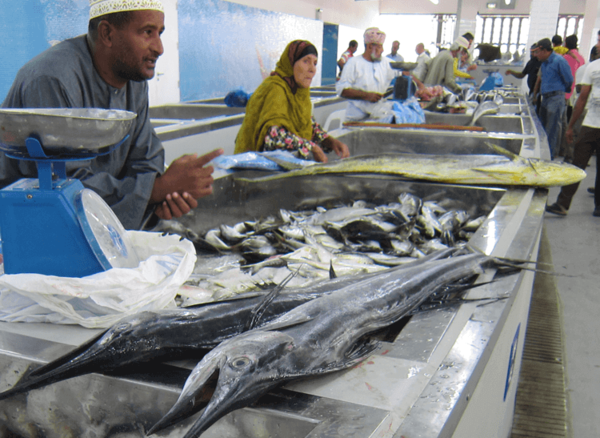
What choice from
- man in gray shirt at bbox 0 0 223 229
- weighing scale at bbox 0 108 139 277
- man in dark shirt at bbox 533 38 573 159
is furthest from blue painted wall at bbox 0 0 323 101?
man in dark shirt at bbox 533 38 573 159

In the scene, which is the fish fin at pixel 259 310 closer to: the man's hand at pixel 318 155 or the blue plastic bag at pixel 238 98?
the man's hand at pixel 318 155

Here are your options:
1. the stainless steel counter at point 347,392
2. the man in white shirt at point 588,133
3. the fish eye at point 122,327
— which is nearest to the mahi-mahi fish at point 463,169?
the stainless steel counter at point 347,392

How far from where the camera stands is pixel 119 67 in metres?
1.77

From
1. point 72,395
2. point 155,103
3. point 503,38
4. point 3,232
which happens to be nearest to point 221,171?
point 3,232

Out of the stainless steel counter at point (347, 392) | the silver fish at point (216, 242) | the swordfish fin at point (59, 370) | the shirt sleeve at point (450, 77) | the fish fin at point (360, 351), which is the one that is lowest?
the silver fish at point (216, 242)

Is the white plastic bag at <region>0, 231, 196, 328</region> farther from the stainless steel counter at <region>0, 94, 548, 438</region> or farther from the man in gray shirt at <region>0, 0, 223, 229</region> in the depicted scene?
the man in gray shirt at <region>0, 0, 223, 229</region>

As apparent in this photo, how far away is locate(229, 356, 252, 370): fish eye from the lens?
80cm

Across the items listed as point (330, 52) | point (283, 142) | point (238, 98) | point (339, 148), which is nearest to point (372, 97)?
point (238, 98)

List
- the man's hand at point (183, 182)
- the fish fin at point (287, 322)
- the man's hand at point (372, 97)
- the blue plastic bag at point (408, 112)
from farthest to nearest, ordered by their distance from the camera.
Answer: the man's hand at point (372, 97)
the blue plastic bag at point (408, 112)
the man's hand at point (183, 182)
the fish fin at point (287, 322)

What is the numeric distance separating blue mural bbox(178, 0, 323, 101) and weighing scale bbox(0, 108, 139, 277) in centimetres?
598

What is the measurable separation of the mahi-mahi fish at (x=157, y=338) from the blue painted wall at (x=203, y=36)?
3824mm

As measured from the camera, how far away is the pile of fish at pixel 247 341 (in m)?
0.78

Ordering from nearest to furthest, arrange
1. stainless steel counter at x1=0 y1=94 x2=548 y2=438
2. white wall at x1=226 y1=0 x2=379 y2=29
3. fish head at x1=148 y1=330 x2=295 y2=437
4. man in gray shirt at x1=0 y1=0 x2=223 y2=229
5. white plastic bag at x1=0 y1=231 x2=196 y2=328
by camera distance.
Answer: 1. fish head at x1=148 y1=330 x2=295 y2=437
2. stainless steel counter at x1=0 y1=94 x2=548 y2=438
3. white plastic bag at x1=0 y1=231 x2=196 y2=328
4. man in gray shirt at x1=0 y1=0 x2=223 y2=229
5. white wall at x1=226 y1=0 x2=379 y2=29

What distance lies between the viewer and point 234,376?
2.58 ft
